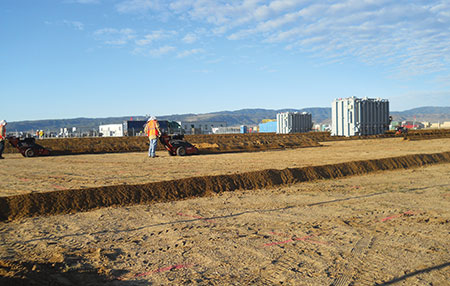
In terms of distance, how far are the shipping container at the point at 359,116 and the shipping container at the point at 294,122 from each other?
10.8 m

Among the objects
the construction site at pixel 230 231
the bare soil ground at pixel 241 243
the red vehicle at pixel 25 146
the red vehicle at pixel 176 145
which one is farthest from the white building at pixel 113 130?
the bare soil ground at pixel 241 243

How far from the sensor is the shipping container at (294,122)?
46719 millimetres

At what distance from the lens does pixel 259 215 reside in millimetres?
6762

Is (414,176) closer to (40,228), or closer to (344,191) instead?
(344,191)

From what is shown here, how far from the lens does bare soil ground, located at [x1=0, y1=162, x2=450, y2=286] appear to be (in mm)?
4074

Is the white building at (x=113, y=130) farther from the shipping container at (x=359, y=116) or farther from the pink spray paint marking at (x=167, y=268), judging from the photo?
the pink spray paint marking at (x=167, y=268)

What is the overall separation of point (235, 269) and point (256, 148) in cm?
1936

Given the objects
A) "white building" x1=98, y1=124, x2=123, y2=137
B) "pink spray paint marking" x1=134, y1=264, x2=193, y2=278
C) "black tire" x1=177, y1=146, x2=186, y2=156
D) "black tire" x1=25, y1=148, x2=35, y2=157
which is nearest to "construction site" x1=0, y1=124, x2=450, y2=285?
"pink spray paint marking" x1=134, y1=264, x2=193, y2=278

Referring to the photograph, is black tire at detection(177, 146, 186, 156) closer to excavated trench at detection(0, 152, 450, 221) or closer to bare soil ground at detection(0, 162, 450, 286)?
excavated trench at detection(0, 152, 450, 221)

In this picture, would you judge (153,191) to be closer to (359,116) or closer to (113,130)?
(359,116)

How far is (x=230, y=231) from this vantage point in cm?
579

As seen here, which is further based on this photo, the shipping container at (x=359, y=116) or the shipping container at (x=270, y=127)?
the shipping container at (x=270, y=127)

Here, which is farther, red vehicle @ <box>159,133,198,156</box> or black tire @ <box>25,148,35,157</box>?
black tire @ <box>25,148,35,157</box>

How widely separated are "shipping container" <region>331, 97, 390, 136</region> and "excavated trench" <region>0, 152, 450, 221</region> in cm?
2221
